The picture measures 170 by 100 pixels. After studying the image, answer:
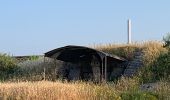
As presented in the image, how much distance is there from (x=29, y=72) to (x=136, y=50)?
7641 mm

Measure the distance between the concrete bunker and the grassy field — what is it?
114 cm

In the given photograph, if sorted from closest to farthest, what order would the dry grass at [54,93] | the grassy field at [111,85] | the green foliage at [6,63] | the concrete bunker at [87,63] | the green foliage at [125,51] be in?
the dry grass at [54,93]
the grassy field at [111,85]
the concrete bunker at [87,63]
the green foliage at [125,51]
the green foliage at [6,63]

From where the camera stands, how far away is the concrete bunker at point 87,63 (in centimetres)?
3388

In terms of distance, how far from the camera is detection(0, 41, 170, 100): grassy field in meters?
21.2

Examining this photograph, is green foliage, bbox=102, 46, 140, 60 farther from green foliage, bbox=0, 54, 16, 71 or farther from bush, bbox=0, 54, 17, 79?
green foliage, bbox=0, 54, 16, 71

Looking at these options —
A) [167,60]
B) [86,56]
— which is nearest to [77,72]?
[86,56]

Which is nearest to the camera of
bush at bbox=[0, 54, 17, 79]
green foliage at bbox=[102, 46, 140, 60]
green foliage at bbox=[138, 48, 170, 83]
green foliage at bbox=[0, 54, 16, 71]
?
green foliage at bbox=[138, 48, 170, 83]

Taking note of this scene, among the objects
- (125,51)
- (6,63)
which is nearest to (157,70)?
(125,51)

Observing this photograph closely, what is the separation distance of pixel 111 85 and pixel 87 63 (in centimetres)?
1057

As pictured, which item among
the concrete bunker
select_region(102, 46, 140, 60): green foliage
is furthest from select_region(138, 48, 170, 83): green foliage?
select_region(102, 46, 140, 60): green foliage

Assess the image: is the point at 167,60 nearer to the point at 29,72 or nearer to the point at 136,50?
the point at 136,50

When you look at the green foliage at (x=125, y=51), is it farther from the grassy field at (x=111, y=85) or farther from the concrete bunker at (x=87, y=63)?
the concrete bunker at (x=87, y=63)

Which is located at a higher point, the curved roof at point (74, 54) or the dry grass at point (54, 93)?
the curved roof at point (74, 54)

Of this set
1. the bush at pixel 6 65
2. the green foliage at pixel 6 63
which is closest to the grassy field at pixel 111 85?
the bush at pixel 6 65
